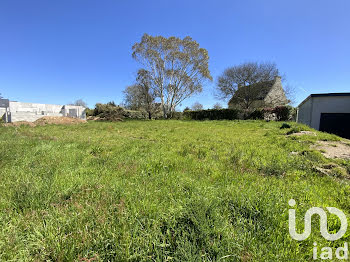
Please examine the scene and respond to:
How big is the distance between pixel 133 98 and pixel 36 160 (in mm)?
29844

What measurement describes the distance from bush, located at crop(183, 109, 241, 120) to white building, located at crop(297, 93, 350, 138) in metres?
12.1

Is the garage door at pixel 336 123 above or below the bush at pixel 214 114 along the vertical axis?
below

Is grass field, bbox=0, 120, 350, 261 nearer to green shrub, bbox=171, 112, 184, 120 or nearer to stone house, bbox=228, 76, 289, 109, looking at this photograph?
stone house, bbox=228, 76, 289, 109

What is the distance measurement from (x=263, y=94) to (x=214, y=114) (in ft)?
30.2

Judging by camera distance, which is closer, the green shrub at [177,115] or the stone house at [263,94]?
the stone house at [263,94]

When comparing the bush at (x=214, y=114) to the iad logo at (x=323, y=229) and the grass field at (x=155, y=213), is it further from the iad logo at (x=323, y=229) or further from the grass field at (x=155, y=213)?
the iad logo at (x=323, y=229)

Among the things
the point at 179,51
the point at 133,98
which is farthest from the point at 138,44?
the point at 133,98

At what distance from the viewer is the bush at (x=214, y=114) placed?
23253 millimetres

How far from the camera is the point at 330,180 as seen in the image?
8.06 ft

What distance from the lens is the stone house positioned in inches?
995

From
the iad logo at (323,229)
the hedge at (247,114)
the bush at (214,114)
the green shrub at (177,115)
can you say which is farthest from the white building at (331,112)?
the green shrub at (177,115)

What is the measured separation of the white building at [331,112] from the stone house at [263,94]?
51.1 feet

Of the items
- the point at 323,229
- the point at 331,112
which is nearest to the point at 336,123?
the point at 331,112

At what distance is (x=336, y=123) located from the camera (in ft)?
32.4
